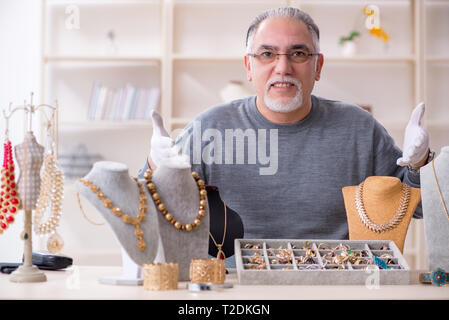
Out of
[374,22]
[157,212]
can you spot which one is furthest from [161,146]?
[374,22]

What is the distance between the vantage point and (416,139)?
1.53 m

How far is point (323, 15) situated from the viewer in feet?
11.8

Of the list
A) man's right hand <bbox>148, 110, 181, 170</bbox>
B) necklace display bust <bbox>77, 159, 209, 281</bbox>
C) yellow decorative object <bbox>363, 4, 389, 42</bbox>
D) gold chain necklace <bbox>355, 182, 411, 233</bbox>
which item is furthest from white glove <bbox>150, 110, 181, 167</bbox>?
yellow decorative object <bbox>363, 4, 389, 42</bbox>

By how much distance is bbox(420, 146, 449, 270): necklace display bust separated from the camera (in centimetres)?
128

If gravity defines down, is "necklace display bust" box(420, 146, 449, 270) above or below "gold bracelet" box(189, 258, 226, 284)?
above

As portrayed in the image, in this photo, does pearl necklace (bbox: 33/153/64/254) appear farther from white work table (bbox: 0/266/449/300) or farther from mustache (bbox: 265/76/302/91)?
mustache (bbox: 265/76/302/91)

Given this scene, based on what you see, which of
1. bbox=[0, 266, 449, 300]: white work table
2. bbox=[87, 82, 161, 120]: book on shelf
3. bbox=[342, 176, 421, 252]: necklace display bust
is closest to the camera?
bbox=[0, 266, 449, 300]: white work table

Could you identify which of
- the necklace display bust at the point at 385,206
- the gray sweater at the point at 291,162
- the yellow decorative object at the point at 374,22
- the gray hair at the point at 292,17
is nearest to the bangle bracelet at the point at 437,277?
the necklace display bust at the point at 385,206

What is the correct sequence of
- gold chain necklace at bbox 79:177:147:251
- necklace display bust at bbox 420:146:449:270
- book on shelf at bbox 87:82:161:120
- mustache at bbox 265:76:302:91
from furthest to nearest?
book on shelf at bbox 87:82:161:120 → mustache at bbox 265:76:302:91 → necklace display bust at bbox 420:146:449:270 → gold chain necklace at bbox 79:177:147:251

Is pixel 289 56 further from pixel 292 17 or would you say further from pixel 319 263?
pixel 319 263

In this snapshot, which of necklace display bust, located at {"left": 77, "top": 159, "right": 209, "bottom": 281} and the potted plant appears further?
the potted plant

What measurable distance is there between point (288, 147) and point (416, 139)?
557mm

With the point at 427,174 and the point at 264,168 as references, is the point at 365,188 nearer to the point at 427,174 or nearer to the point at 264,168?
the point at 427,174
